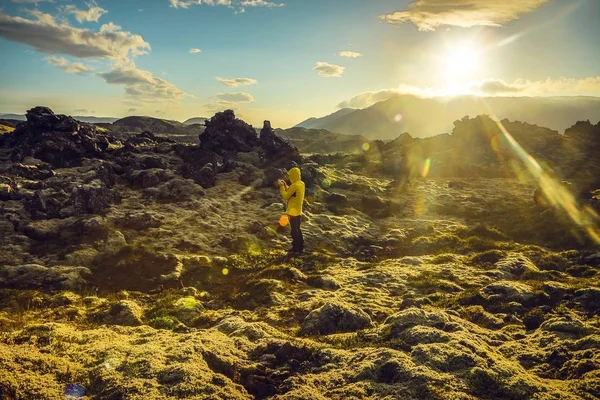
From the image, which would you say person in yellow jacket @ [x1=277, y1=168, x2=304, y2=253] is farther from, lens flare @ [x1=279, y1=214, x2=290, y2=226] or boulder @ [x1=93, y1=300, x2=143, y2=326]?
boulder @ [x1=93, y1=300, x2=143, y2=326]

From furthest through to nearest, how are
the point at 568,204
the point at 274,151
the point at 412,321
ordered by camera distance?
the point at 274,151, the point at 568,204, the point at 412,321

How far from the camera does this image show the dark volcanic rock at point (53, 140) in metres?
34.5

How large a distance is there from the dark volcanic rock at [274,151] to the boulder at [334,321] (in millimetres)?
31205

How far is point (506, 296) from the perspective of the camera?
52.8 ft

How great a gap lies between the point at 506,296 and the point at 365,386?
10.5 m

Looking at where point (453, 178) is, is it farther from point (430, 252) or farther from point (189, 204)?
point (189, 204)

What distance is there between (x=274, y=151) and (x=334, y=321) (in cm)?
3601

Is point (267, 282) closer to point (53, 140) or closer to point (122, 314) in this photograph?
point (122, 314)

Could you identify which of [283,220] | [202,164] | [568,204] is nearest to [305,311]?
[283,220]

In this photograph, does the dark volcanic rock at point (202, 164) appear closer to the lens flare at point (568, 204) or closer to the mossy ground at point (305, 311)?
the mossy ground at point (305, 311)

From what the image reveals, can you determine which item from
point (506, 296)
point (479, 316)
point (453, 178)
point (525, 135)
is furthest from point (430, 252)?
point (525, 135)

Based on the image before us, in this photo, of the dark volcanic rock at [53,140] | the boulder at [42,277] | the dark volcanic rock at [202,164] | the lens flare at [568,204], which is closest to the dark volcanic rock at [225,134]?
the dark volcanic rock at [202,164]

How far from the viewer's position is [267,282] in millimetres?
18234

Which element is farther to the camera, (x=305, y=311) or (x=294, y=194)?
(x=294, y=194)
